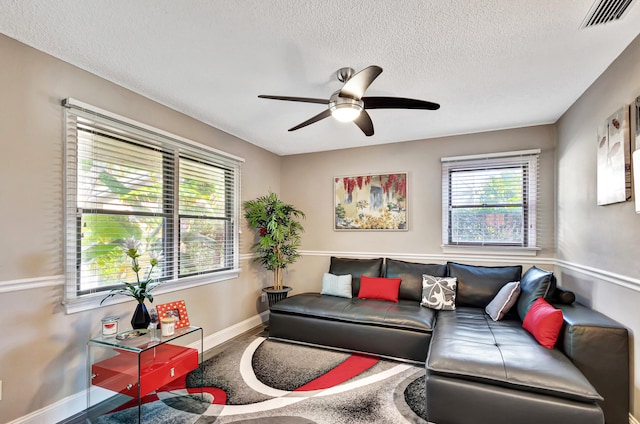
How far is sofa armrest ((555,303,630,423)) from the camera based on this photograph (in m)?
2.04

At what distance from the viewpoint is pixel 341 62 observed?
2.23 meters

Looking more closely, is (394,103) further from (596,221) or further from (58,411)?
(58,411)

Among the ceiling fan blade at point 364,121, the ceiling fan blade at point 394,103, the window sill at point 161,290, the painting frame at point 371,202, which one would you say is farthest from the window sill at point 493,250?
the window sill at point 161,290

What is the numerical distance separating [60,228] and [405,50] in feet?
8.94

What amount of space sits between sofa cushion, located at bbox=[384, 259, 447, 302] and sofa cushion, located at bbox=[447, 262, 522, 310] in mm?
228

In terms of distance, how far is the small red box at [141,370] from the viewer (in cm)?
212

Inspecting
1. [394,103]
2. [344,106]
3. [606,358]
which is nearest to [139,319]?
[344,106]

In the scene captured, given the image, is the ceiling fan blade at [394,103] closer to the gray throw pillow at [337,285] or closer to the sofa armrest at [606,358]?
the sofa armrest at [606,358]

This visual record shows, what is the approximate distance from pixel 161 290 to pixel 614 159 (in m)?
3.84

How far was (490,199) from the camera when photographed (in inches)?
150

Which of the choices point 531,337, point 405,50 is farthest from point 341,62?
point 531,337

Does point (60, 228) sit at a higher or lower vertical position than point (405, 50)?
lower

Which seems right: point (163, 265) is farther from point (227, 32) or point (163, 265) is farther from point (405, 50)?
point (405, 50)

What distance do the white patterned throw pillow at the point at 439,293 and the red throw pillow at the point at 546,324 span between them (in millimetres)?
924
